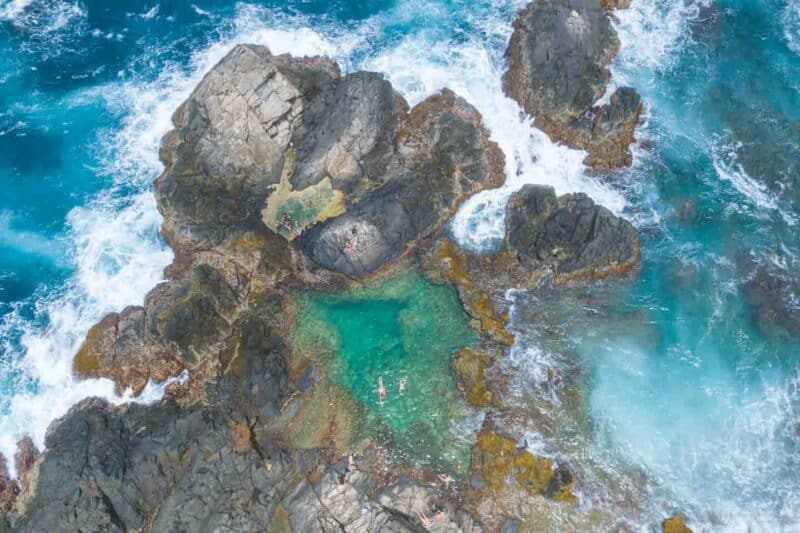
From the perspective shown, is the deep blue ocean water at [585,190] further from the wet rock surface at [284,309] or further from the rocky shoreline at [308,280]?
the wet rock surface at [284,309]

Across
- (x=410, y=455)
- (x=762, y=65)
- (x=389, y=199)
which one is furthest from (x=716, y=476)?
(x=762, y=65)

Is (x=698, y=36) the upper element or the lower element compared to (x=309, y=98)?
upper

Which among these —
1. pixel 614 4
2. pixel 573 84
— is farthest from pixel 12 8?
pixel 614 4

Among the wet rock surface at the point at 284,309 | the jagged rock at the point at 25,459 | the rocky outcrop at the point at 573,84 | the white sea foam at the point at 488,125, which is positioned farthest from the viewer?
the rocky outcrop at the point at 573,84

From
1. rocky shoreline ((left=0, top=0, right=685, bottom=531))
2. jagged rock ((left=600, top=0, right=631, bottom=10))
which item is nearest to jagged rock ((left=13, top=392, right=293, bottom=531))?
rocky shoreline ((left=0, top=0, right=685, bottom=531))

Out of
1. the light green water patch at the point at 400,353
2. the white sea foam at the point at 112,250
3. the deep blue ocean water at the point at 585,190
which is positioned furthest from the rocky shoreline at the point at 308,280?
the deep blue ocean water at the point at 585,190

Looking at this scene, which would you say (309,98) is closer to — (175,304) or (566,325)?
(175,304)
